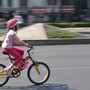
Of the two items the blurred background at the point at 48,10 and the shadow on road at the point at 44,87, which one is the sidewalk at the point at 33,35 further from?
the blurred background at the point at 48,10

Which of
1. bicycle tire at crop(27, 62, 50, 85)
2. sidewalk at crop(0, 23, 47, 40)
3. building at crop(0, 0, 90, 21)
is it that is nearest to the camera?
bicycle tire at crop(27, 62, 50, 85)

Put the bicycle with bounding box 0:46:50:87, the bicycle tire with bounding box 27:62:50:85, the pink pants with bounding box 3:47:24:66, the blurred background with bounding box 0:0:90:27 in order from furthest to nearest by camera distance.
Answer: the blurred background with bounding box 0:0:90:27 → the bicycle tire with bounding box 27:62:50:85 → the bicycle with bounding box 0:46:50:87 → the pink pants with bounding box 3:47:24:66

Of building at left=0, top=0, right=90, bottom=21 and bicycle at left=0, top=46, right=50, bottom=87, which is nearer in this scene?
bicycle at left=0, top=46, right=50, bottom=87

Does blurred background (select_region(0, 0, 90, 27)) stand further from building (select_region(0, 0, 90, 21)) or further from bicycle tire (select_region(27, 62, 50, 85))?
bicycle tire (select_region(27, 62, 50, 85))

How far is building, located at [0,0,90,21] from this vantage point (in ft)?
200

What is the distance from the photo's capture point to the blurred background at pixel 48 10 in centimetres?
6062

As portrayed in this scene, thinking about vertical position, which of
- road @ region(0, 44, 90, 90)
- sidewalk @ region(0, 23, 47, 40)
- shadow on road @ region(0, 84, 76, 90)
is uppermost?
shadow on road @ region(0, 84, 76, 90)

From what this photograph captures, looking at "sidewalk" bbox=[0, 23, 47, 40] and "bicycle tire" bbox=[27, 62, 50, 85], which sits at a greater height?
"bicycle tire" bbox=[27, 62, 50, 85]

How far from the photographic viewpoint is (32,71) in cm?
945

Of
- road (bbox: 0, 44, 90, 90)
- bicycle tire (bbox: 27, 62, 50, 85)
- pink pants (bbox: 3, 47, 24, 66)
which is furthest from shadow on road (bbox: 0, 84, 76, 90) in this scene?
pink pants (bbox: 3, 47, 24, 66)

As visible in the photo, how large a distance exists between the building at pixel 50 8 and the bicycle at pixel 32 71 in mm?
50592

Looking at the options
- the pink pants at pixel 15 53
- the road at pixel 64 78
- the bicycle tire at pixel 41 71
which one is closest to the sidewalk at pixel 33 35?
the road at pixel 64 78

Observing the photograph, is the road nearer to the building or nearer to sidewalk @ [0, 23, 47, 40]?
sidewalk @ [0, 23, 47, 40]

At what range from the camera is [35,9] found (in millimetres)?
61094
